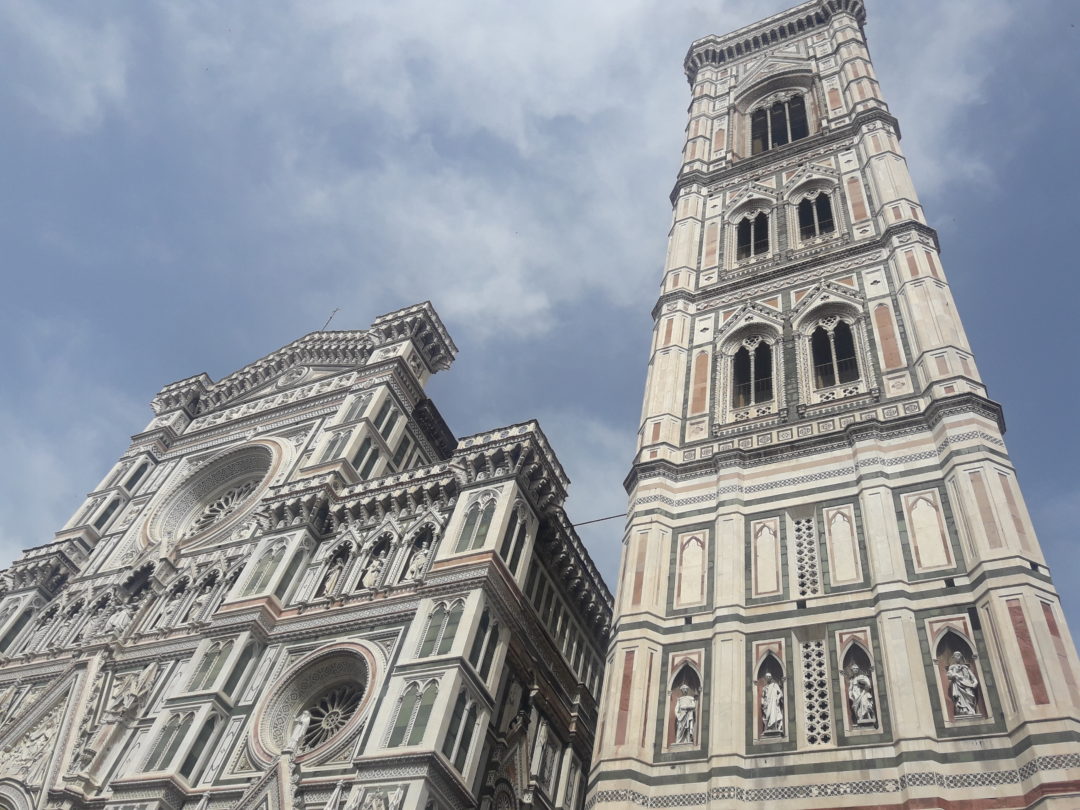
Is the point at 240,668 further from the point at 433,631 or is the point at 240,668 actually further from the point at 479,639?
the point at 479,639

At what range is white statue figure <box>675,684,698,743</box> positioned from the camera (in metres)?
13.4

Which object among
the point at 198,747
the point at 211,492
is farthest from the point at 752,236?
the point at 198,747

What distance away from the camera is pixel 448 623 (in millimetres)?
17516

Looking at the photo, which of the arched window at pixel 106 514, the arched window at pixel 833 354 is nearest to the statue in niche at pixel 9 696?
the arched window at pixel 106 514

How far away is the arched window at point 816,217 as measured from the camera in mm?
24484

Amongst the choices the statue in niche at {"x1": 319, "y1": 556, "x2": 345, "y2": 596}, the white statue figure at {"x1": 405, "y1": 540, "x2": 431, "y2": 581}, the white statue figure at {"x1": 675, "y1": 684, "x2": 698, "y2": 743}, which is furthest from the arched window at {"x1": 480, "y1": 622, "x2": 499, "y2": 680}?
the white statue figure at {"x1": 675, "y1": 684, "x2": 698, "y2": 743}

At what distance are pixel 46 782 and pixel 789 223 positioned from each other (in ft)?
72.0

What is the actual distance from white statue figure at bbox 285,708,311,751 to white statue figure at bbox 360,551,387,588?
3.03 metres

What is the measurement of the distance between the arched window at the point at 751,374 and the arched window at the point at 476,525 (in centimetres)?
569

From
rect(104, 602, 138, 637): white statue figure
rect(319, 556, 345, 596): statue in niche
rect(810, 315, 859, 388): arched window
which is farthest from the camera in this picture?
rect(104, 602, 138, 637): white statue figure

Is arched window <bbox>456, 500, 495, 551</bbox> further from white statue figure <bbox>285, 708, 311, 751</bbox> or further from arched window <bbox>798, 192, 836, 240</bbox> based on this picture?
arched window <bbox>798, 192, 836, 240</bbox>

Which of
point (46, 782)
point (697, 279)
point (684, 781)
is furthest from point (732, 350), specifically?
point (46, 782)

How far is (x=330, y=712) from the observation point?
18.0 meters

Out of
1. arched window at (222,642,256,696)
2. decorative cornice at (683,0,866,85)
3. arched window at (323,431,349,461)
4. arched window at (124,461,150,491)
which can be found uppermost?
decorative cornice at (683,0,866,85)
